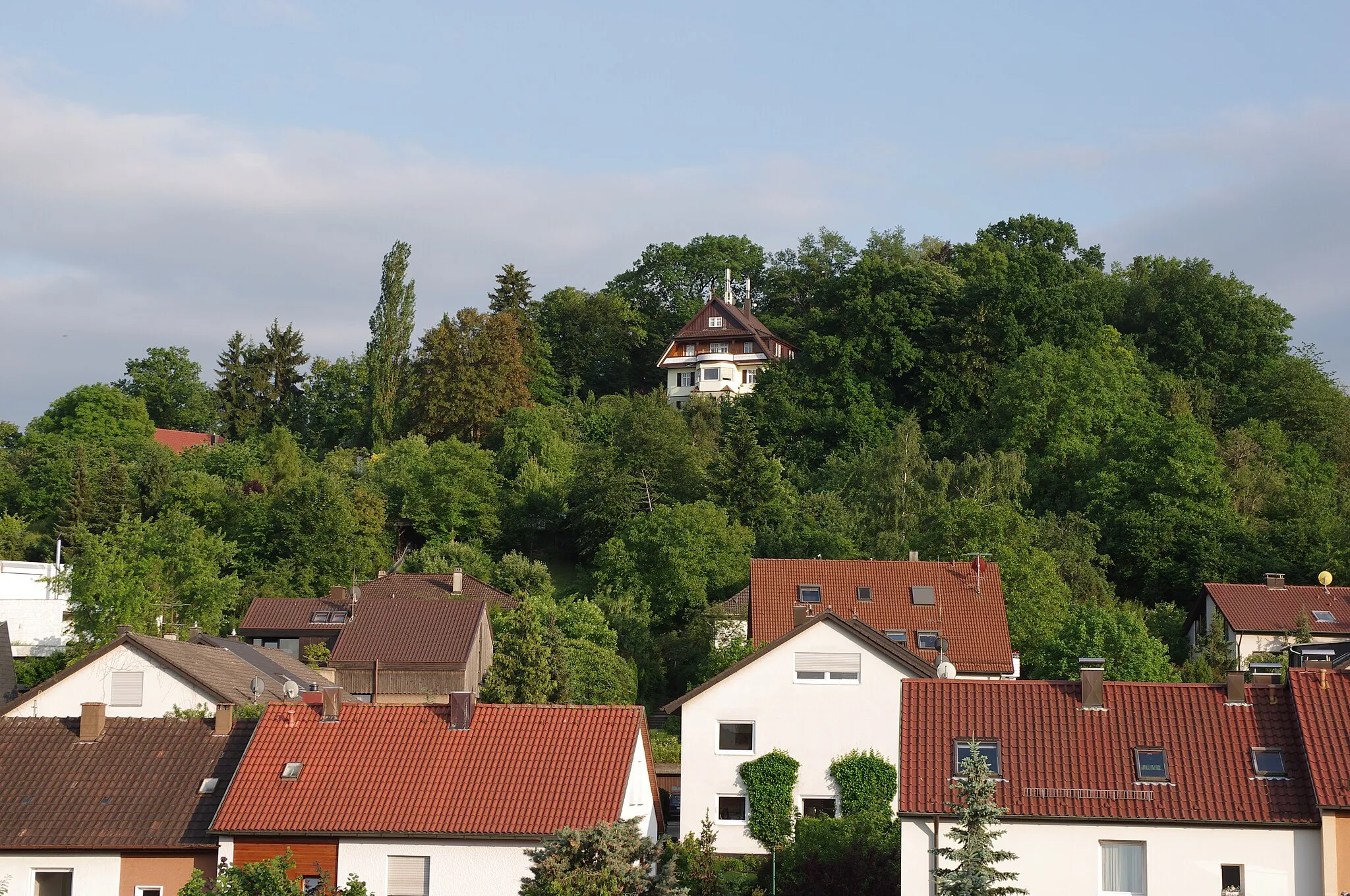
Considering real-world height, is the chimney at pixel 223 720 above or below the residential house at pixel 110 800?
above

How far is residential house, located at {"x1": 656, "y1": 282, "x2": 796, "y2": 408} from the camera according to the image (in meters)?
94.2

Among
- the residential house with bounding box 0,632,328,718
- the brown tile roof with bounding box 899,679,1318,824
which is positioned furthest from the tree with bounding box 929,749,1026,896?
the residential house with bounding box 0,632,328,718

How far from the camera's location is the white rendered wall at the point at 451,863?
84.6ft

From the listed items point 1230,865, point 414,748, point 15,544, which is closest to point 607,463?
point 15,544

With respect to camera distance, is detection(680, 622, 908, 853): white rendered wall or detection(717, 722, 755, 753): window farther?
detection(717, 722, 755, 753): window

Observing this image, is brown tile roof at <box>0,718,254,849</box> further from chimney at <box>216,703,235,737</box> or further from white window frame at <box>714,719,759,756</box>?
white window frame at <box>714,719,759,756</box>

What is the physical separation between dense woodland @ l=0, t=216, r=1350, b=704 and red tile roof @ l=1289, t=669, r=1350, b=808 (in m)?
19.1

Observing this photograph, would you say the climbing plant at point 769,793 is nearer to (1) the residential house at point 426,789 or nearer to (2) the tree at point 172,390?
(1) the residential house at point 426,789

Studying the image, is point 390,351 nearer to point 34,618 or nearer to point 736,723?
point 34,618

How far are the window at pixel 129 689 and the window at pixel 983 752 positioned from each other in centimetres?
2235

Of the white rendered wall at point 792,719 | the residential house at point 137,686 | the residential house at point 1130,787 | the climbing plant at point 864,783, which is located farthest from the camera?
the residential house at point 137,686

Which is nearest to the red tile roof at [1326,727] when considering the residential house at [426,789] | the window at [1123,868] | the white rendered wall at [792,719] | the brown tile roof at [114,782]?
the window at [1123,868]

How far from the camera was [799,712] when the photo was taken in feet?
120

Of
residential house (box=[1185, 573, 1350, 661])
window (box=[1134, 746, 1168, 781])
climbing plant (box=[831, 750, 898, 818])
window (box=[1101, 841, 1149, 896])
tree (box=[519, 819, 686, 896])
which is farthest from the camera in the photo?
residential house (box=[1185, 573, 1350, 661])
